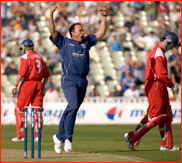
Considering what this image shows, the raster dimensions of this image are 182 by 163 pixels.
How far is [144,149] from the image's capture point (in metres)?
10.5

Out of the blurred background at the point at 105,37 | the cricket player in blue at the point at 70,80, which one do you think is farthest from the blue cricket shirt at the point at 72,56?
the blurred background at the point at 105,37

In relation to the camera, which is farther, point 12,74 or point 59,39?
point 12,74

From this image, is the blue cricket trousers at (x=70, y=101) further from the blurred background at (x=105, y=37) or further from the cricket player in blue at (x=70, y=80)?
the blurred background at (x=105, y=37)

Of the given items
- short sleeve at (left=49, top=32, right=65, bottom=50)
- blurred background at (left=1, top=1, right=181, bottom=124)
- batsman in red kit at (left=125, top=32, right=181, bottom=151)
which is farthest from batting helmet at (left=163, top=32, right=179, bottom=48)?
blurred background at (left=1, top=1, right=181, bottom=124)

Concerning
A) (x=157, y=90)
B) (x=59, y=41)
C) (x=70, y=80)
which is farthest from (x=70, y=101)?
(x=157, y=90)

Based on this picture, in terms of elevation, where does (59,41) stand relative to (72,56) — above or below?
above

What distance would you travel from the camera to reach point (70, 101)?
942 centimetres

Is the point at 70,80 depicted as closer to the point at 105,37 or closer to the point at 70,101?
the point at 70,101

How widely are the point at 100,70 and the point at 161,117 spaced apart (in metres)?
14.3

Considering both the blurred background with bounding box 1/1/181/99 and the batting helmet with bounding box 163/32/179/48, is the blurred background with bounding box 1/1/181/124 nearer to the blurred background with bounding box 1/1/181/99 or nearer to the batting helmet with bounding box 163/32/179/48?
the blurred background with bounding box 1/1/181/99

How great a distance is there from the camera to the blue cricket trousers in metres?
9.41

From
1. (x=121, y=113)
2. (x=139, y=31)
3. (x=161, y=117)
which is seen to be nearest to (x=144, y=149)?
(x=161, y=117)

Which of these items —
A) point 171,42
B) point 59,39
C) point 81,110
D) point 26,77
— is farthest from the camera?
point 81,110

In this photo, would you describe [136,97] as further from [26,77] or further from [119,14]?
[26,77]
